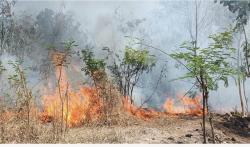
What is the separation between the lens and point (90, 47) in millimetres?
6652

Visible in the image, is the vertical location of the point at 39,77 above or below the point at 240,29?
below

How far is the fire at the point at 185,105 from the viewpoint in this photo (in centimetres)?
659

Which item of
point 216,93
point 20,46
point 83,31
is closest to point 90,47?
point 83,31

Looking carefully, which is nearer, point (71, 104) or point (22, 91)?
point (22, 91)

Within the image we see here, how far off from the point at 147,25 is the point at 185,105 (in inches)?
30.8

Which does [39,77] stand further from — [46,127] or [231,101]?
[231,101]

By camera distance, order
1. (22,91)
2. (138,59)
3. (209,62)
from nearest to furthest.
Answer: (209,62) < (22,91) < (138,59)

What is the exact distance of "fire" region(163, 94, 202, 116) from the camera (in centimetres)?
659

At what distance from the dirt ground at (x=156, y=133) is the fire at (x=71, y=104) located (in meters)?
0.14

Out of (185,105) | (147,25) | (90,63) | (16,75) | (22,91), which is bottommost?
(185,105)

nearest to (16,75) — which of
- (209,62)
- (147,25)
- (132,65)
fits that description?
(132,65)

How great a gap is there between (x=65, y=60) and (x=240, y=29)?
1575 millimetres

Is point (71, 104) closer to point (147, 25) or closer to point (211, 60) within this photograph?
point (147, 25)

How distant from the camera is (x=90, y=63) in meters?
6.66
